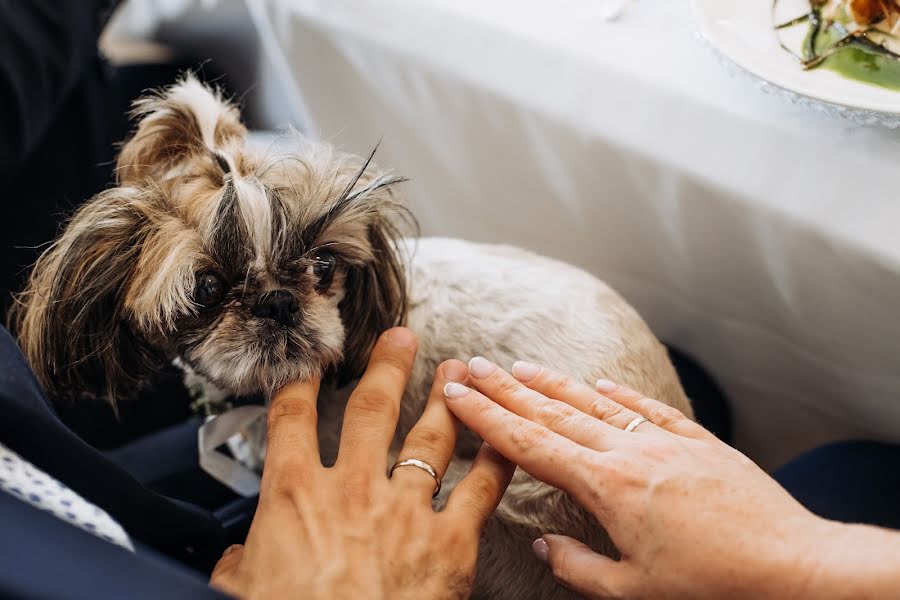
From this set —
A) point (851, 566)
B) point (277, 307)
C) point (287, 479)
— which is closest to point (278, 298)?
point (277, 307)

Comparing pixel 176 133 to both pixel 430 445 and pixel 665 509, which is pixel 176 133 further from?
pixel 665 509

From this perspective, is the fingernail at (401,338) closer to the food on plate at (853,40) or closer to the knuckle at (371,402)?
the knuckle at (371,402)

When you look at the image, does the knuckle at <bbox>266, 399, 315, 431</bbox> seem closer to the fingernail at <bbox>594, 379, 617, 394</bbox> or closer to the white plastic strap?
the white plastic strap

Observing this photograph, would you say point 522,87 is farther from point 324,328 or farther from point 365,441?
point 365,441

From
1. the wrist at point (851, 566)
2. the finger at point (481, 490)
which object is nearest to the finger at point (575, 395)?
the finger at point (481, 490)

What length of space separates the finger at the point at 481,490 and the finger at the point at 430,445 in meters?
0.03

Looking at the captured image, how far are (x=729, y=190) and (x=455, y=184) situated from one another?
1.92ft

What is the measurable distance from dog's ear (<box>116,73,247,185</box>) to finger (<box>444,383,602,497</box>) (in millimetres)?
507

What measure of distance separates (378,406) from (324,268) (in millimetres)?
245

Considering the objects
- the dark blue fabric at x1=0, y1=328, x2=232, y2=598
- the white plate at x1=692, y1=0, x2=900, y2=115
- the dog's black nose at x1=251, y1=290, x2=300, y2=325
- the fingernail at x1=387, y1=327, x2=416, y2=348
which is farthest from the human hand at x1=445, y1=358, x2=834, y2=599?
the white plate at x1=692, y1=0, x2=900, y2=115

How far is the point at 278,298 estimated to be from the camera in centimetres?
96

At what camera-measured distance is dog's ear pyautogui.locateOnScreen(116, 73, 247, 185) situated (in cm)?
106

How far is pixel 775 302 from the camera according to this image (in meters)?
1.17

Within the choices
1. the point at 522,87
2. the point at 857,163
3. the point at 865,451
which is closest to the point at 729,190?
the point at 857,163
